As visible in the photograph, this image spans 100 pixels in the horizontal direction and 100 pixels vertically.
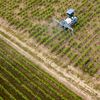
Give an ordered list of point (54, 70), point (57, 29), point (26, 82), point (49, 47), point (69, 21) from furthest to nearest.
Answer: point (57, 29) < point (69, 21) < point (49, 47) < point (54, 70) < point (26, 82)

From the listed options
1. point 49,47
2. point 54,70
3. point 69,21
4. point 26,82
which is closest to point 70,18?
point 69,21

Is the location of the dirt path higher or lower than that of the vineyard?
lower

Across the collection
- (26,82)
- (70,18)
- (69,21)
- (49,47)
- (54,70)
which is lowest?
(26,82)

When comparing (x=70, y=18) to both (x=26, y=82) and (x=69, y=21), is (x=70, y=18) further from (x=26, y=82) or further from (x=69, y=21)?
(x=26, y=82)

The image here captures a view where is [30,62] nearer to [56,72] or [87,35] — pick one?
[56,72]

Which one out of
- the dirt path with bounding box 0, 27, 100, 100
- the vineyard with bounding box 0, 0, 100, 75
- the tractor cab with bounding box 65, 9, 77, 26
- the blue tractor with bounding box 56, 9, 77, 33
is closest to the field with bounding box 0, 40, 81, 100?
the dirt path with bounding box 0, 27, 100, 100

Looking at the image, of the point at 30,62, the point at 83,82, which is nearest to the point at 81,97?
the point at 83,82

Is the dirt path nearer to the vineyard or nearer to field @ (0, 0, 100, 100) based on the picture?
field @ (0, 0, 100, 100)

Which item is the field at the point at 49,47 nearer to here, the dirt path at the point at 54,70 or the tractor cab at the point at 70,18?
the dirt path at the point at 54,70
